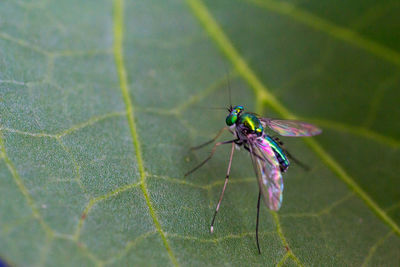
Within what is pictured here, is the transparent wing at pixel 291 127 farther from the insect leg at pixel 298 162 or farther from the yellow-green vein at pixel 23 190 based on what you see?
the yellow-green vein at pixel 23 190

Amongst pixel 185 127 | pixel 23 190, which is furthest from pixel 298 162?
pixel 23 190

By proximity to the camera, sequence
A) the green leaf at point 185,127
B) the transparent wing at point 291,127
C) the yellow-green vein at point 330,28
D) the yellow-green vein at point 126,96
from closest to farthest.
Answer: the green leaf at point 185,127 < the yellow-green vein at point 126,96 < the transparent wing at point 291,127 < the yellow-green vein at point 330,28

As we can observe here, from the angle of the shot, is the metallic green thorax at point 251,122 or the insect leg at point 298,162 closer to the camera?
the insect leg at point 298,162

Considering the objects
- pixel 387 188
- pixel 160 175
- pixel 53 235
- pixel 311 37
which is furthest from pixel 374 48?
pixel 53 235

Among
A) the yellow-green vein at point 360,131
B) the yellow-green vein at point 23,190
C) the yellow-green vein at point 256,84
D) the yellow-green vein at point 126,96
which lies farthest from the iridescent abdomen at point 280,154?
the yellow-green vein at point 23,190

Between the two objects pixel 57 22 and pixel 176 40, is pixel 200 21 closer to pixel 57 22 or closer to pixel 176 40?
pixel 176 40

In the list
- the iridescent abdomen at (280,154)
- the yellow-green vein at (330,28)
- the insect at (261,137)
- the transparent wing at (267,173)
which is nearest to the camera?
the transparent wing at (267,173)
